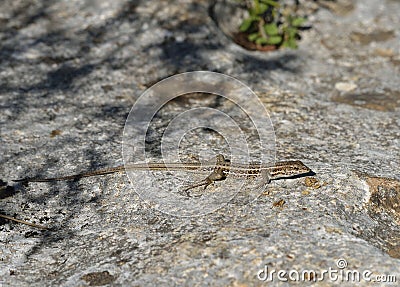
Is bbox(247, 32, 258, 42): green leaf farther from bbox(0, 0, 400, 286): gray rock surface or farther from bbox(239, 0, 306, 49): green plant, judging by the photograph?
bbox(0, 0, 400, 286): gray rock surface

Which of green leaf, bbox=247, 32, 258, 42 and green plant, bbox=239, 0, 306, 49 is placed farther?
green leaf, bbox=247, 32, 258, 42

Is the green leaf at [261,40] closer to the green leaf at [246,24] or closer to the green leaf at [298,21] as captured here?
the green leaf at [246,24]

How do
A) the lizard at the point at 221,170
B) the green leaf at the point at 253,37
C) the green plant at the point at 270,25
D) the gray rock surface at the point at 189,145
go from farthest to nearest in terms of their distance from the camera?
the green leaf at the point at 253,37
the green plant at the point at 270,25
the lizard at the point at 221,170
the gray rock surface at the point at 189,145

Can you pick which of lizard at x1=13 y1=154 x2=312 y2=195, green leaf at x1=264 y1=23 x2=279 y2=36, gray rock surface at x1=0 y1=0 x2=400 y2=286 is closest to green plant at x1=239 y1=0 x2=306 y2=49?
green leaf at x1=264 y1=23 x2=279 y2=36

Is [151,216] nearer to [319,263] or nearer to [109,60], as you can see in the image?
[319,263]

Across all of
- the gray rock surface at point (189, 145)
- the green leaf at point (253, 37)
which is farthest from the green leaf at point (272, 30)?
the gray rock surface at point (189, 145)

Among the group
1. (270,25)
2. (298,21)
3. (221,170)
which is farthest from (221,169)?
(298,21)
